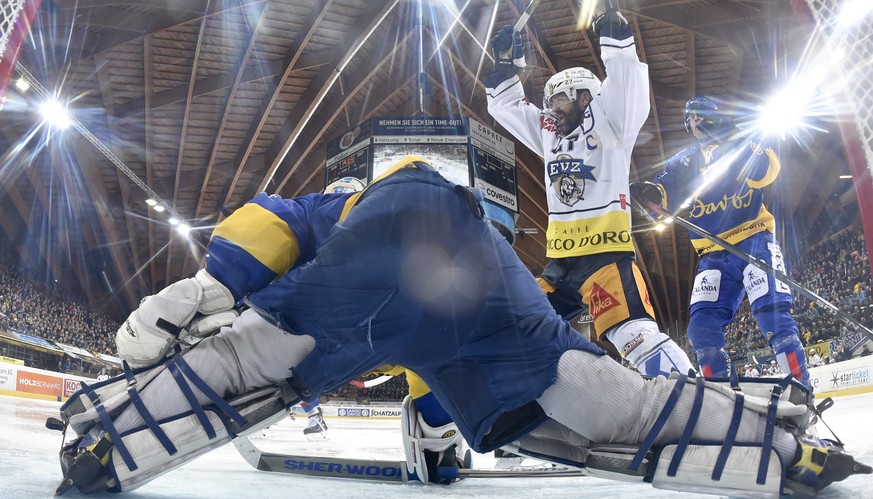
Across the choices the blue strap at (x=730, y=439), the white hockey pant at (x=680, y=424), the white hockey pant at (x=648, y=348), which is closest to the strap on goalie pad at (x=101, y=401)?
the white hockey pant at (x=680, y=424)

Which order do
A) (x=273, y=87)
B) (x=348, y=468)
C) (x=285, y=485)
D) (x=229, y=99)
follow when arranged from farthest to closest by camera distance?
1. (x=229, y=99)
2. (x=273, y=87)
3. (x=348, y=468)
4. (x=285, y=485)

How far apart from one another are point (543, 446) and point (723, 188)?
2.56 m

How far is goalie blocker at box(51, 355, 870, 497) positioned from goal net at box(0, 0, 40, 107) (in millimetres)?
732

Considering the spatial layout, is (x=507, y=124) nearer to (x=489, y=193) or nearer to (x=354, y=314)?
(x=354, y=314)

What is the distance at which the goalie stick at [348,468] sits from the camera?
181 cm

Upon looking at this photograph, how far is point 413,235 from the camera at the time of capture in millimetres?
1122

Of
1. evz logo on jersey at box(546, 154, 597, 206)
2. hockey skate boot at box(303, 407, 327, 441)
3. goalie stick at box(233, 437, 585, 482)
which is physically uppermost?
evz logo on jersey at box(546, 154, 597, 206)

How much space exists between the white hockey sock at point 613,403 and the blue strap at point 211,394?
0.60 m

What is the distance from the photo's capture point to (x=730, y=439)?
104cm

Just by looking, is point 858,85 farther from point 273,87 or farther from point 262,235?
point 273,87

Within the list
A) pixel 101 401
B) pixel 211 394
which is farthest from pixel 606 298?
pixel 101 401

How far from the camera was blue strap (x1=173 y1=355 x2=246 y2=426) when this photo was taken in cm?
116

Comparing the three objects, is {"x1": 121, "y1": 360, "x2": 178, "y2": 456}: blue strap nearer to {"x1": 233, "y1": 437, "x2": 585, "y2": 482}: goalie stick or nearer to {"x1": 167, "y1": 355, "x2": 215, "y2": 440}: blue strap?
{"x1": 167, "y1": 355, "x2": 215, "y2": 440}: blue strap

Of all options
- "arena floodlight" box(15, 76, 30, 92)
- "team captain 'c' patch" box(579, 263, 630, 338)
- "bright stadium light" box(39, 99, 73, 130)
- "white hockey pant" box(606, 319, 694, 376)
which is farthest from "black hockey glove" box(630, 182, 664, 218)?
"bright stadium light" box(39, 99, 73, 130)
